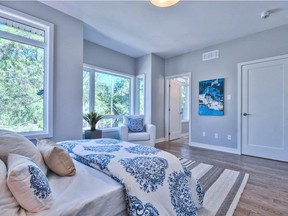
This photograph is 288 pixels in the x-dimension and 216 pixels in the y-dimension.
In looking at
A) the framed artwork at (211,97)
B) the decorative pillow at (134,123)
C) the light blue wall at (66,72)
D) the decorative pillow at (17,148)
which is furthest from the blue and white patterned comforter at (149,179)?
the framed artwork at (211,97)

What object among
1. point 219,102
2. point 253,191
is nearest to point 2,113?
point 253,191

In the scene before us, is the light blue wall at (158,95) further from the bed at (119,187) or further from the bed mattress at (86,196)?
the bed mattress at (86,196)

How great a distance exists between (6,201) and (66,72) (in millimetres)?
2460

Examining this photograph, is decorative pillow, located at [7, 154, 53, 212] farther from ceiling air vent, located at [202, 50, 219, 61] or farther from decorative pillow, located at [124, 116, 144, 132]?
ceiling air vent, located at [202, 50, 219, 61]

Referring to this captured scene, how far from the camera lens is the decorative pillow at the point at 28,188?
0.83 metres

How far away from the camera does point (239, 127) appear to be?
375 centimetres

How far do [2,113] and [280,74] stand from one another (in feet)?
16.3

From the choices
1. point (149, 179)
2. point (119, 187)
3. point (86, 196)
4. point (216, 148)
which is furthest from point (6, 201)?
point (216, 148)

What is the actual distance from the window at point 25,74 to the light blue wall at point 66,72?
11 cm

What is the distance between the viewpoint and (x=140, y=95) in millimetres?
5223

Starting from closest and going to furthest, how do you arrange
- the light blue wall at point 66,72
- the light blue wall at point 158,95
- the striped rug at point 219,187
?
1. the striped rug at point 219,187
2. the light blue wall at point 66,72
3. the light blue wall at point 158,95

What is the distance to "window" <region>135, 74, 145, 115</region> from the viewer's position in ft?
16.6

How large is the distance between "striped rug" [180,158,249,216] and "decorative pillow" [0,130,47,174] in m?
1.53

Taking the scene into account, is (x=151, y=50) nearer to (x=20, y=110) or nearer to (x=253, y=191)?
(x=20, y=110)
